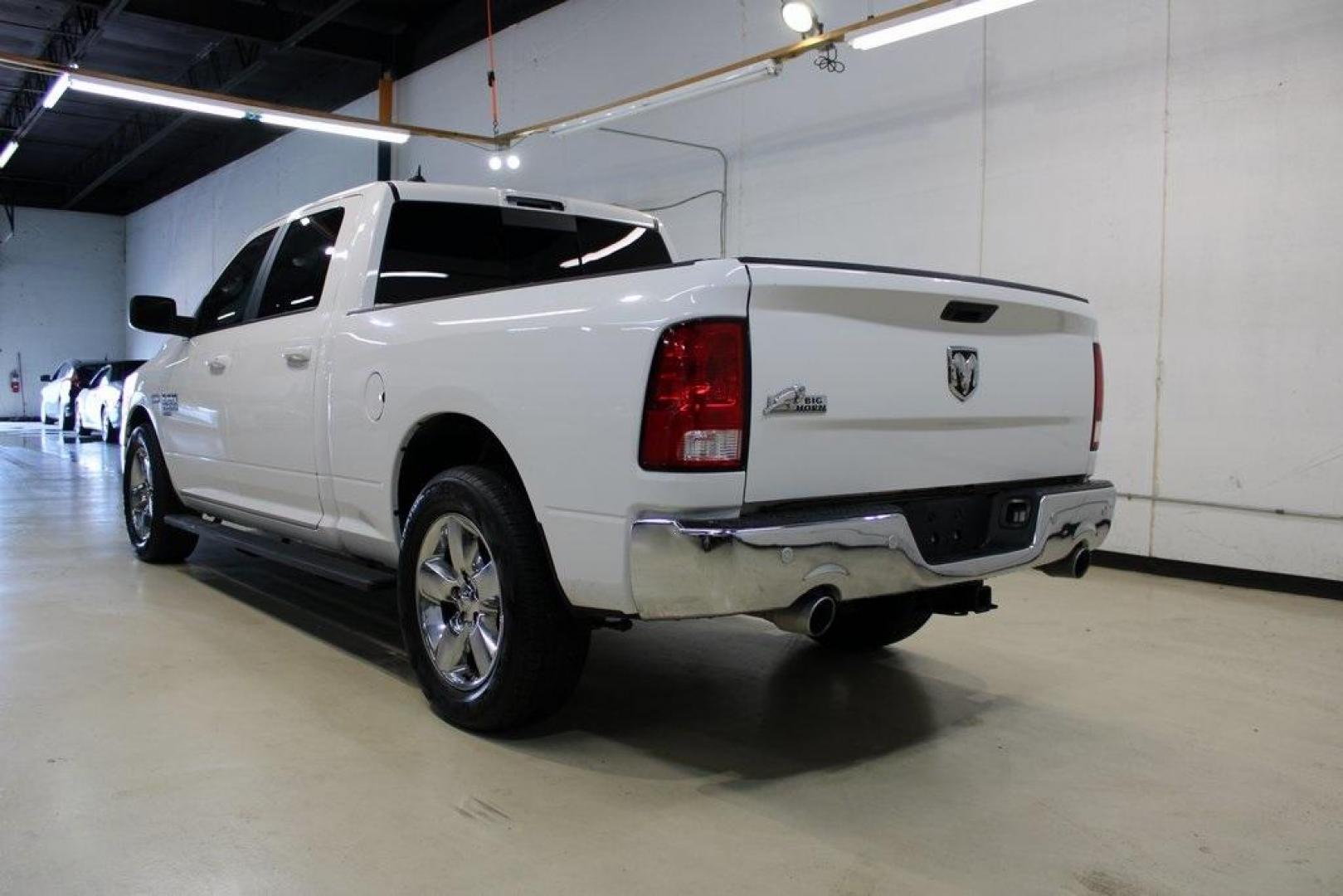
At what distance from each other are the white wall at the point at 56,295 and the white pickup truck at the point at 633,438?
82.2 feet

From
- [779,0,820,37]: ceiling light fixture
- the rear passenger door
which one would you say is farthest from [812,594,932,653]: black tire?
[779,0,820,37]: ceiling light fixture

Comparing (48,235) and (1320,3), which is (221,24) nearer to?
(1320,3)

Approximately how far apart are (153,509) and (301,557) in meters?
2.16

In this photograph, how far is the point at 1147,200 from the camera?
5.91 m

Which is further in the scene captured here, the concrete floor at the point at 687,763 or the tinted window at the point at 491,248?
the tinted window at the point at 491,248

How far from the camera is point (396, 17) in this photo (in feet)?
42.1

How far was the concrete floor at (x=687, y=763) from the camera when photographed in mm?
2174

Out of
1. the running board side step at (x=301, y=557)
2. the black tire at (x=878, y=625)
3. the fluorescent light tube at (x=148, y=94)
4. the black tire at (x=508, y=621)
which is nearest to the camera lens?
the black tire at (x=508, y=621)

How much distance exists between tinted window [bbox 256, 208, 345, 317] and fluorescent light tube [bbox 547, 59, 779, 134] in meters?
3.52

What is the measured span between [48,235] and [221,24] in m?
16.6

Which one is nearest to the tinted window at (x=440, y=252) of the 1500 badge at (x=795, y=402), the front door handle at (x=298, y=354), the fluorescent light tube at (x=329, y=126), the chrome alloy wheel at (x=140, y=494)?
the front door handle at (x=298, y=354)

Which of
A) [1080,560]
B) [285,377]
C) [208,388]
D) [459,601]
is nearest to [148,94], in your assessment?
[208,388]

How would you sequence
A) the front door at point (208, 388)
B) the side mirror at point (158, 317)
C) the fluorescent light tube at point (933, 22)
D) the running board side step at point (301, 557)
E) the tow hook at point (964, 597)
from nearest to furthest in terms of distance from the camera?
the tow hook at point (964, 597) < the running board side step at point (301, 557) < the front door at point (208, 388) < the side mirror at point (158, 317) < the fluorescent light tube at point (933, 22)

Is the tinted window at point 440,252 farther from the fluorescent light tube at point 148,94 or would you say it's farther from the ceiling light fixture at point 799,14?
the fluorescent light tube at point 148,94
